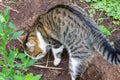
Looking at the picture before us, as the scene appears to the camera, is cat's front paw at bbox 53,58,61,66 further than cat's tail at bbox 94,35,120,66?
Yes

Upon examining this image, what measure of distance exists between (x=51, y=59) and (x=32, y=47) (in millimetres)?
338

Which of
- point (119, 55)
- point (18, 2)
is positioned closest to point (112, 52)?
point (119, 55)

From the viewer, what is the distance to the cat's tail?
242cm

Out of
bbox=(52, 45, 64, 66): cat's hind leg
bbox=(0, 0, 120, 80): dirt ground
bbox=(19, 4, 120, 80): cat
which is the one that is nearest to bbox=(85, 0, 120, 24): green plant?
bbox=(0, 0, 120, 80): dirt ground

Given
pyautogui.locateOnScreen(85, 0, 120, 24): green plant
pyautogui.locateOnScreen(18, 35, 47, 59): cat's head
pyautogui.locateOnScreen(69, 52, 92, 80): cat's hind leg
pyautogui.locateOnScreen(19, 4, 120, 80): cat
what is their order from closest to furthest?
pyautogui.locateOnScreen(19, 4, 120, 80): cat, pyautogui.locateOnScreen(69, 52, 92, 80): cat's hind leg, pyautogui.locateOnScreen(18, 35, 47, 59): cat's head, pyautogui.locateOnScreen(85, 0, 120, 24): green plant

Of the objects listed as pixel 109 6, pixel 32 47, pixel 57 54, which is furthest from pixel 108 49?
pixel 109 6

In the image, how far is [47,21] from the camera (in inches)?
117

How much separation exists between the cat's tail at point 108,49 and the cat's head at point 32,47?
0.64 meters

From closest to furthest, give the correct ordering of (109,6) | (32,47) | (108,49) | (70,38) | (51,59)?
1. (108,49)
2. (70,38)
3. (32,47)
4. (51,59)
5. (109,6)

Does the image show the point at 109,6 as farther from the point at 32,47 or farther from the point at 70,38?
the point at 32,47

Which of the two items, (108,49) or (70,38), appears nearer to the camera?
(108,49)

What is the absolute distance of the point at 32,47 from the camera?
9.80 ft

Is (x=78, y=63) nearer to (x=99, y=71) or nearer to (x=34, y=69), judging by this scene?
(x=99, y=71)

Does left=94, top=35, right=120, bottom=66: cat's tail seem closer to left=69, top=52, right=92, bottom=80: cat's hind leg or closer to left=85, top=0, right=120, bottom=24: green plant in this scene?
left=69, top=52, right=92, bottom=80: cat's hind leg
